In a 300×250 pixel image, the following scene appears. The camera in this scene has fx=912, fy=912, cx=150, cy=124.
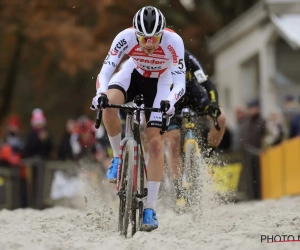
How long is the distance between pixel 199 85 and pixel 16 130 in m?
7.47

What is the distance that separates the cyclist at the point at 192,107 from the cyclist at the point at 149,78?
62.8 inches

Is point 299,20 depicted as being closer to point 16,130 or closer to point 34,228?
point 16,130

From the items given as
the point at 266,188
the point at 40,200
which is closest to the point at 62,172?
the point at 40,200

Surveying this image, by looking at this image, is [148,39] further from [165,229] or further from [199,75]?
[199,75]

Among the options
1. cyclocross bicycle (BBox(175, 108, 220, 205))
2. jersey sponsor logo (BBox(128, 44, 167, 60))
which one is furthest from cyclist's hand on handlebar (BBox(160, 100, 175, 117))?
cyclocross bicycle (BBox(175, 108, 220, 205))

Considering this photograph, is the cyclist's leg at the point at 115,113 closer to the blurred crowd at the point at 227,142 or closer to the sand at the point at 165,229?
the sand at the point at 165,229

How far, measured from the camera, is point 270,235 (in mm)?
7895

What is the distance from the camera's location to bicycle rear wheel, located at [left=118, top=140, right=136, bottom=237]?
27.8 feet

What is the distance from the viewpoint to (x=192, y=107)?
1160 centimetres

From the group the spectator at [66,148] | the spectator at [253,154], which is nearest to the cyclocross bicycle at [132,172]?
the spectator at [253,154]

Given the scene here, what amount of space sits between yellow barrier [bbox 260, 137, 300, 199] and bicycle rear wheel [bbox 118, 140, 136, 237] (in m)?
6.54

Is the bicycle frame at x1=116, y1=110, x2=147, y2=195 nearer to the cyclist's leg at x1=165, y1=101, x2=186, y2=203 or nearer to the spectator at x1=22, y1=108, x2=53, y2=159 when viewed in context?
the cyclist's leg at x1=165, y1=101, x2=186, y2=203

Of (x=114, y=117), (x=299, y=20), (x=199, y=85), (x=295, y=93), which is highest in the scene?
(x=299, y=20)

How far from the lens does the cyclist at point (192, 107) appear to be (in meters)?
10.8
